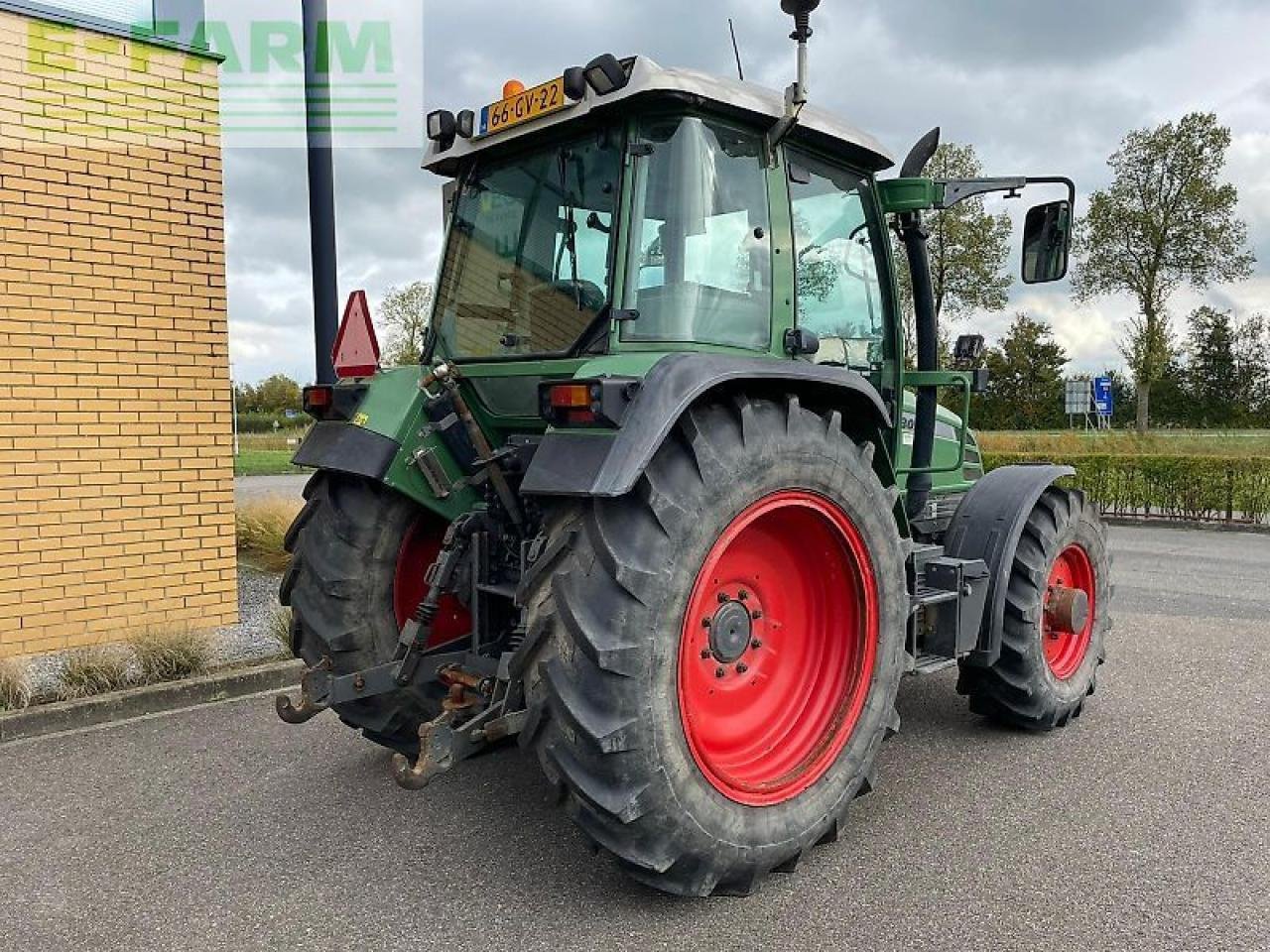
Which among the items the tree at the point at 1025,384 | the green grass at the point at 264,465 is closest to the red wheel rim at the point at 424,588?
the green grass at the point at 264,465

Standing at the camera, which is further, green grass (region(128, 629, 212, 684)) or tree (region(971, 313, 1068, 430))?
tree (region(971, 313, 1068, 430))

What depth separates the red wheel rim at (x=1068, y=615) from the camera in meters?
4.42

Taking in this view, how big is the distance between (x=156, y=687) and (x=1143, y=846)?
4.45 metres

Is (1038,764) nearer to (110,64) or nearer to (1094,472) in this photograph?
(110,64)

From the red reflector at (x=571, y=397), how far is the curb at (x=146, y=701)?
3274 mm

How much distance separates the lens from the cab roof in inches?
119

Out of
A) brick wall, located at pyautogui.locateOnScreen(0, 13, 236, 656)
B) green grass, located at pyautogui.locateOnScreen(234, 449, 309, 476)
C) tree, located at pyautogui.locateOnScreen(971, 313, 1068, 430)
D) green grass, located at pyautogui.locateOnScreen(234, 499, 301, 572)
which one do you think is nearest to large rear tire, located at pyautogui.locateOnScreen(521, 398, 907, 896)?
brick wall, located at pyautogui.locateOnScreen(0, 13, 236, 656)

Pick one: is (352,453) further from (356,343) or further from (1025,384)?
(1025,384)

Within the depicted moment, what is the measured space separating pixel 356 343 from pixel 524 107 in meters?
1.88

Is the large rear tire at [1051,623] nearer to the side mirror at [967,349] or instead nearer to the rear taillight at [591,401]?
the side mirror at [967,349]

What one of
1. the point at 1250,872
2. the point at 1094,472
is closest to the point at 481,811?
the point at 1250,872

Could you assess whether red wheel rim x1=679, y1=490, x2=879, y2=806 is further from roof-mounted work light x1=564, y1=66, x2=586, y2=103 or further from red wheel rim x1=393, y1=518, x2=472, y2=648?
roof-mounted work light x1=564, y1=66, x2=586, y2=103

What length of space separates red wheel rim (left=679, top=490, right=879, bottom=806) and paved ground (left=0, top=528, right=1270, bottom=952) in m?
0.36

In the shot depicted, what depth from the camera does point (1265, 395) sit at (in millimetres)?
43031
